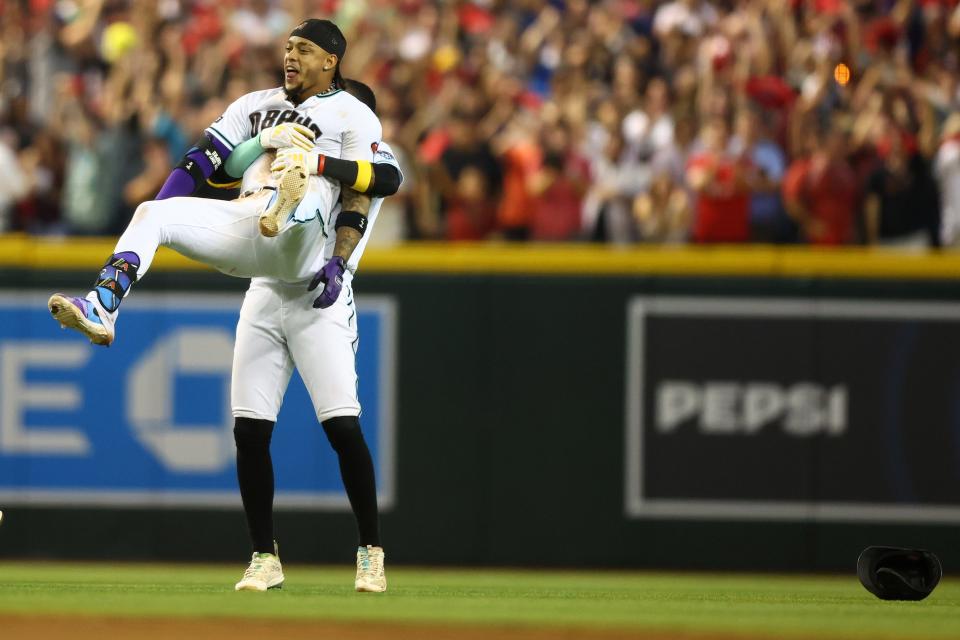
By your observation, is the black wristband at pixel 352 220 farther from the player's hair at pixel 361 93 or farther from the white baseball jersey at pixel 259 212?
the player's hair at pixel 361 93

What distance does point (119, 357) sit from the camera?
30.7 feet

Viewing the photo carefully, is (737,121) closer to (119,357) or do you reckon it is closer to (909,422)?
(909,422)

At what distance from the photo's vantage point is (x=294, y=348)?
6.63 meters

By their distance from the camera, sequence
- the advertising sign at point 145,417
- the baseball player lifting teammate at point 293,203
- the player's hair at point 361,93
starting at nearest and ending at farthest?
the baseball player lifting teammate at point 293,203
the player's hair at point 361,93
the advertising sign at point 145,417

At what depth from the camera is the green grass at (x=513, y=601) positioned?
5707 millimetres

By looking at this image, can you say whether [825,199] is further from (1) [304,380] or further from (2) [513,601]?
(1) [304,380]

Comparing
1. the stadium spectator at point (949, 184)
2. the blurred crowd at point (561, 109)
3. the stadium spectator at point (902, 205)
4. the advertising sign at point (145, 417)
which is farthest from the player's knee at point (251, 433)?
the stadium spectator at point (949, 184)

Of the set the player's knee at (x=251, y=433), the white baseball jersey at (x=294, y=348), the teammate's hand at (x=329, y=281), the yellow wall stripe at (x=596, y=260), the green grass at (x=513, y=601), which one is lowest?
the green grass at (x=513, y=601)

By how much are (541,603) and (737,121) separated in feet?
17.6

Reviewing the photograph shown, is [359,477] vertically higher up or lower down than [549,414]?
lower down

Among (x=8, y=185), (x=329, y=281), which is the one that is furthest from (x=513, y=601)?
(x=8, y=185)

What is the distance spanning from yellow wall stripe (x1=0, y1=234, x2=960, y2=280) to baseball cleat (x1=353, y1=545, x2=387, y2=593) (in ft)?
9.95

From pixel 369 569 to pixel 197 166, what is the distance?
186cm

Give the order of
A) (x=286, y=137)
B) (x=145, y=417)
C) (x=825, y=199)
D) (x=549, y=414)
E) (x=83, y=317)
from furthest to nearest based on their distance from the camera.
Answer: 1. (x=825, y=199)
2. (x=549, y=414)
3. (x=145, y=417)
4. (x=286, y=137)
5. (x=83, y=317)
